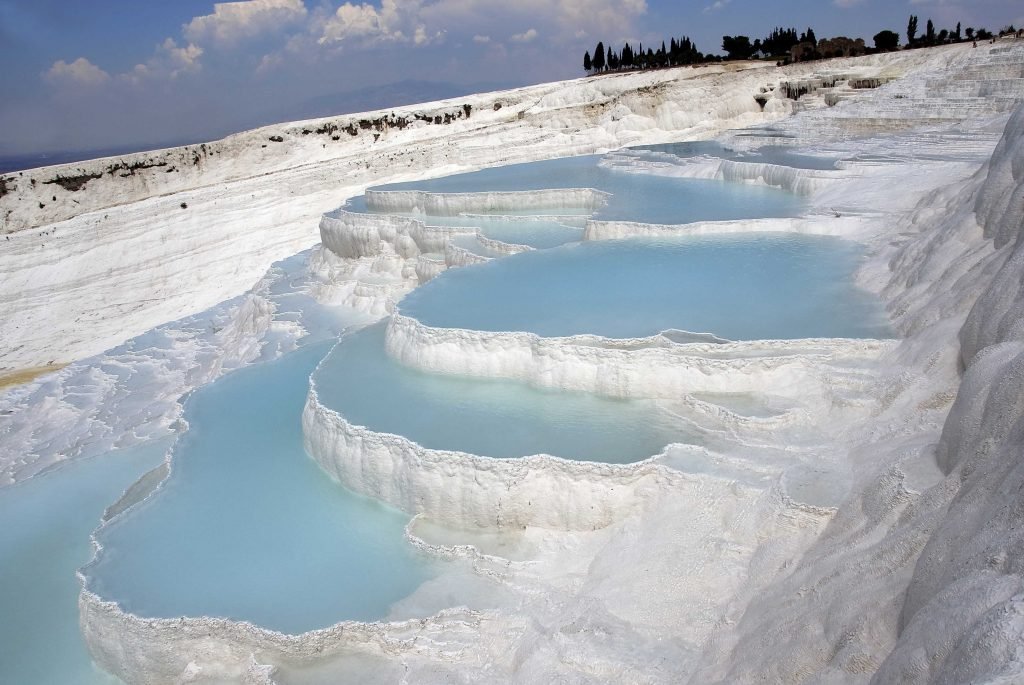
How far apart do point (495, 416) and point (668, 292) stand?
217 cm

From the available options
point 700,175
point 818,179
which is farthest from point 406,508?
point 700,175

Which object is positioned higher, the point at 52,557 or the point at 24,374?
the point at 52,557

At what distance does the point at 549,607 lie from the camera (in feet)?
12.5

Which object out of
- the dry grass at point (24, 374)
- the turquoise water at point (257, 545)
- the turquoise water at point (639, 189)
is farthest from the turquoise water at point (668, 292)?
the dry grass at point (24, 374)

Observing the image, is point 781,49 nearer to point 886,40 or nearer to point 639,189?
point 886,40

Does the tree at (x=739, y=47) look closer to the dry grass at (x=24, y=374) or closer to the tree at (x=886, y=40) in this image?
the tree at (x=886, y=40)

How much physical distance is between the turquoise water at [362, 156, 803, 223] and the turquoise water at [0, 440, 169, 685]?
231 inches

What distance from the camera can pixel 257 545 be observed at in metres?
4.36

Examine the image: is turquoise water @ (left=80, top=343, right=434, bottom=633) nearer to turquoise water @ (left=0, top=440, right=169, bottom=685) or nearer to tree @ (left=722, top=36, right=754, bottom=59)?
turquoise water @ (left=0, top=440, right=169, bottom=685)

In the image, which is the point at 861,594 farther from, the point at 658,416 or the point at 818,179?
the point at 818,179

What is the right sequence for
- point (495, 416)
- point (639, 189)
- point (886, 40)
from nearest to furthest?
point (495, 416) → point (639, 189) → point (886, 40)

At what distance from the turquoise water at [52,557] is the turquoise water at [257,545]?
20.9 inches

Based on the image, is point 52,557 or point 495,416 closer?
point 495,416

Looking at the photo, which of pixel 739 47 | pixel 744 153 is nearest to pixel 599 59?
pixel 739 47
